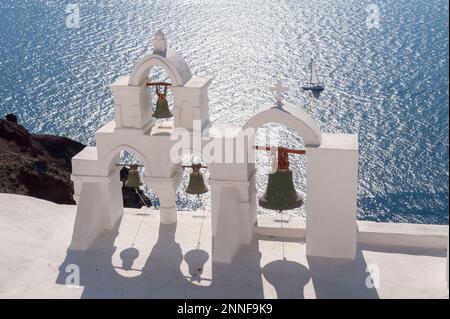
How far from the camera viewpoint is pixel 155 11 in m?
69.0

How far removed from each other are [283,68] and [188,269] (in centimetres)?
4333

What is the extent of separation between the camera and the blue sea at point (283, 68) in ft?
145

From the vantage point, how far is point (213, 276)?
51.8 ft

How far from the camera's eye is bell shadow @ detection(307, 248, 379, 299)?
1480cm

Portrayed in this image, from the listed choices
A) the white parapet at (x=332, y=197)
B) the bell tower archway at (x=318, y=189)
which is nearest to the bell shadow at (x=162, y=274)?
the bell tower archway at (x=318, y=189)

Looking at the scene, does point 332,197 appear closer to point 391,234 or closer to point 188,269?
point 391,234

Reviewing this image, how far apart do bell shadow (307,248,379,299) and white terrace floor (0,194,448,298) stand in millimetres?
22

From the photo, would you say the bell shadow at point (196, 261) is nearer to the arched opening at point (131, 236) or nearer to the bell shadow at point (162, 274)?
the bell shadow at point (162, 274)

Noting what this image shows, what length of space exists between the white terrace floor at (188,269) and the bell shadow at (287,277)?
2 cm

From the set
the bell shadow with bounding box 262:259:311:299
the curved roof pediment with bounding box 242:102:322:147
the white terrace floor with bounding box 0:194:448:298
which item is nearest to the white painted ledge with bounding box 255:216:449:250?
the white terrace floor with bounding box 0:194:448:298

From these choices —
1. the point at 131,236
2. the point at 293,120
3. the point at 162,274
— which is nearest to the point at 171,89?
the point at 293,120

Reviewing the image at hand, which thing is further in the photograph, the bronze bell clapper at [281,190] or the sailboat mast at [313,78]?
the sailboat mast at [313,78]

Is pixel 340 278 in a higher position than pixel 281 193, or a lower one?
lower
